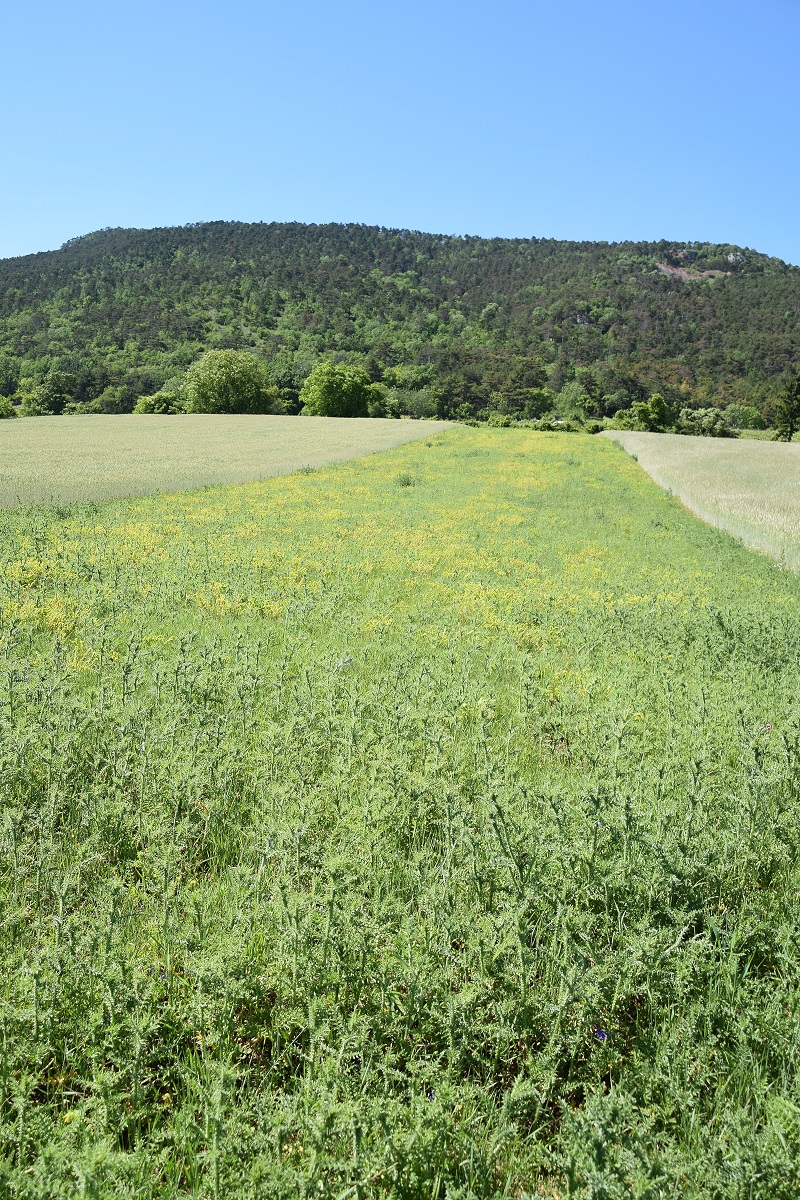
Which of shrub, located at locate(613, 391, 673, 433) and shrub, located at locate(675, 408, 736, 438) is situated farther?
shrub, located at locate(613, 391, 673, 433)

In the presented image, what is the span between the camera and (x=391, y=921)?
313 cm

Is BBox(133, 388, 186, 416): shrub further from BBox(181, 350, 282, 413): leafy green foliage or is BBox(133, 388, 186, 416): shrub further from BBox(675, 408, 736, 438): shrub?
BBox(675, 408, 736, 438): shrub

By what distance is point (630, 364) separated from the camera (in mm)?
122062

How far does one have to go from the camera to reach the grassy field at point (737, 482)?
58.6 ft

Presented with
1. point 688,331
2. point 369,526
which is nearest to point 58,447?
point 369,526

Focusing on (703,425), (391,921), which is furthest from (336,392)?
(391,921)

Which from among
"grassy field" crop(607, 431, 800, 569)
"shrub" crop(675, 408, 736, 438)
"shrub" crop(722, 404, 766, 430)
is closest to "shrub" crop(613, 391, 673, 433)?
"shrub" crop(675, 408, 736, 438)

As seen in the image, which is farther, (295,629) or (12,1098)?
(295,629)

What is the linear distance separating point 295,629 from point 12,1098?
236 inches

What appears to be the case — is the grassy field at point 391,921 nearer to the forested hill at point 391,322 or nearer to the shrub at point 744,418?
the forested hill at point 391,322

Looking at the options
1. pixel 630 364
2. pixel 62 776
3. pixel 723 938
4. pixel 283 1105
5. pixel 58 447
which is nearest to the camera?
pixel 283 1105

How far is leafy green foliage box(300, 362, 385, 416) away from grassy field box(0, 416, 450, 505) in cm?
1809

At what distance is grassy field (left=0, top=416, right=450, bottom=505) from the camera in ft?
68.5

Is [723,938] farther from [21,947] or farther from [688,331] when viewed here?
[688,331]
